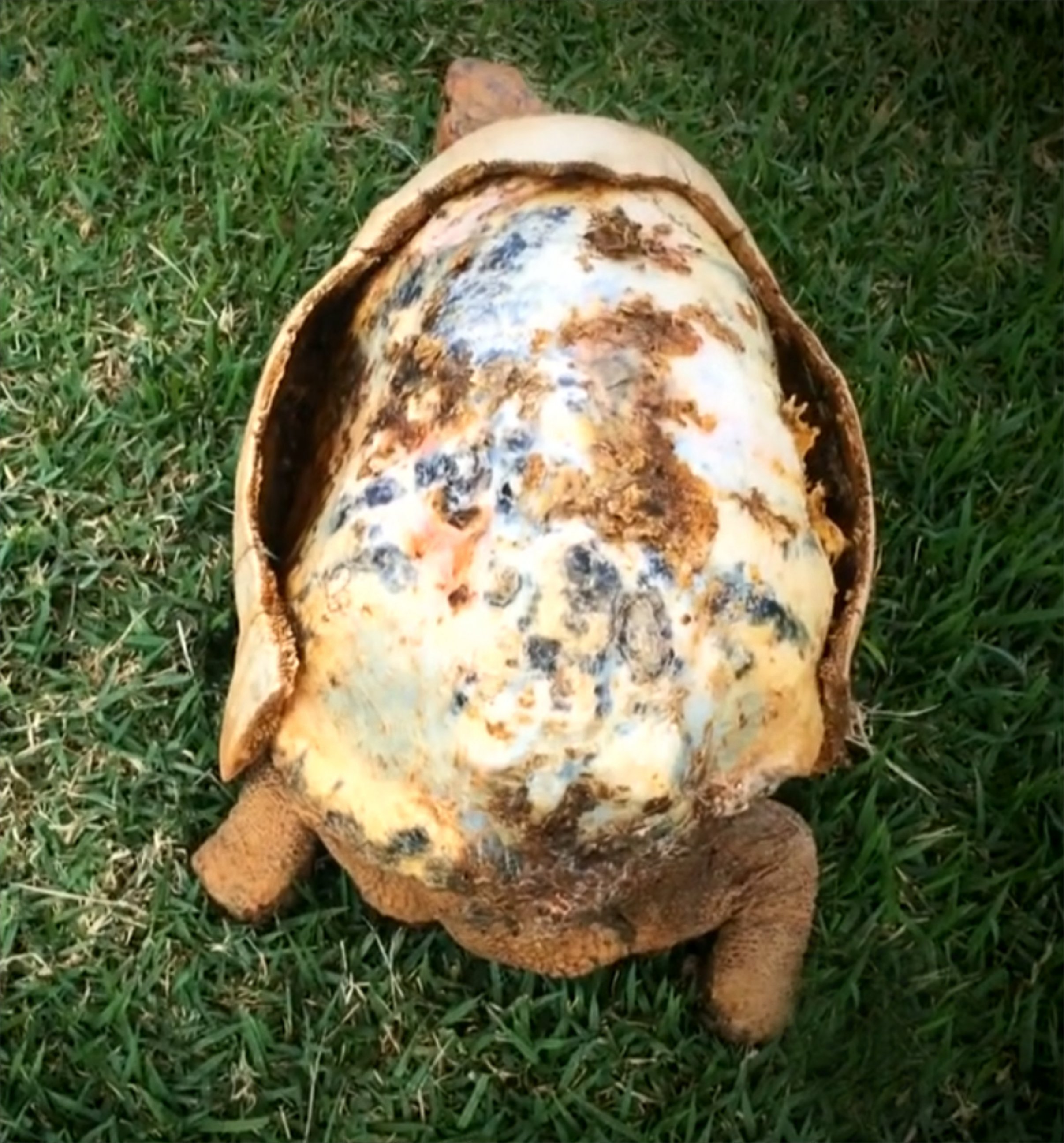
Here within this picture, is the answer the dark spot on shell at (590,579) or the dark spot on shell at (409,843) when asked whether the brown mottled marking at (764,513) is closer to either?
the dark spot on shell at (590,579)

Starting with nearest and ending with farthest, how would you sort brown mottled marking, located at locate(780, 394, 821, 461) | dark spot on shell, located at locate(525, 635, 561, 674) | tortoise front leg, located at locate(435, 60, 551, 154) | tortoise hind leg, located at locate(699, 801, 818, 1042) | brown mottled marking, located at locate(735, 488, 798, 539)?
dark spot on shell, located at locate(525, 635, 561, 674) < brown mottled marking, located at locate(735, 488, 798, 539) < brown mottled marking, located at locate(780, 394, 821, 461) < tortoise hind leg, located at locate(699, 801, 818, 1042) < tortoise front leg, located at locate(435, 60, 551, 154)

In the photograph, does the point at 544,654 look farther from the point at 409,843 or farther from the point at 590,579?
the point at 409,843

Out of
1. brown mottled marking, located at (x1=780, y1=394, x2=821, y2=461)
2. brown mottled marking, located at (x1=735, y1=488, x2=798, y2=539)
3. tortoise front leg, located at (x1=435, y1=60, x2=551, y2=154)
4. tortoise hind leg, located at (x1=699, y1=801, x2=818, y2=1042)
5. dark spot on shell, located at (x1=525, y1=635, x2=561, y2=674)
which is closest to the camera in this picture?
dark spot on shell, located at (x1=525, y1=635, x2=561, y2=674)

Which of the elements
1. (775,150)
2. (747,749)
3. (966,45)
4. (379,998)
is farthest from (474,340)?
(966,45)

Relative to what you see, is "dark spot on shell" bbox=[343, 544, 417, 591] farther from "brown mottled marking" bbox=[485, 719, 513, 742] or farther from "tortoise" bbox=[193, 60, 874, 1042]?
"brown mottled marking" bbox=[485, 719, 513, 742]

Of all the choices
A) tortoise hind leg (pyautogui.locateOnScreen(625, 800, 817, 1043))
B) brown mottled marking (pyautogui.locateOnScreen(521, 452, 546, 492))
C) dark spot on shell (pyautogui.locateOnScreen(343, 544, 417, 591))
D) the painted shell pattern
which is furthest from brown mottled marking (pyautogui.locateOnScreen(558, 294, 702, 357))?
tortoise hind leg (pyautogui.locateOnScreen(625, 800, 817, 1043))

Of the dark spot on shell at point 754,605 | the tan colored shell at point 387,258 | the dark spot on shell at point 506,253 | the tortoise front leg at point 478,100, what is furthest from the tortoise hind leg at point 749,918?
the tortoise front leg at point 478,100

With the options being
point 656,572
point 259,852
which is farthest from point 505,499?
point 259,852
